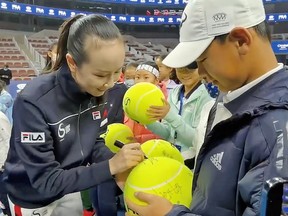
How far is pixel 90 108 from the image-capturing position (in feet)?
5.08

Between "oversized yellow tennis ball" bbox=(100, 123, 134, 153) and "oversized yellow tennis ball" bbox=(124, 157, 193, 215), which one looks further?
"oversized yellow tennis ball" bbox=(100, 123, 134, 153)

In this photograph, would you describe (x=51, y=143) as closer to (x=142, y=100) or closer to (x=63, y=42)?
(x=63, y=42)

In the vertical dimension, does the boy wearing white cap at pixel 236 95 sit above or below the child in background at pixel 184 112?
above

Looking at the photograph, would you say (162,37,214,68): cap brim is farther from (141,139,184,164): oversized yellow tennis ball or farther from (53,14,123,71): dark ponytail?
(141,139,184,164): oversized yellow tennis ball

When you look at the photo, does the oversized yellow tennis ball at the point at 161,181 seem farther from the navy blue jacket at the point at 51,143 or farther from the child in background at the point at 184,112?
the child in background at the point at 184,112

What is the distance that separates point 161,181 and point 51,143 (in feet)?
1.36

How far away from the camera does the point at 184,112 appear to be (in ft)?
7.69

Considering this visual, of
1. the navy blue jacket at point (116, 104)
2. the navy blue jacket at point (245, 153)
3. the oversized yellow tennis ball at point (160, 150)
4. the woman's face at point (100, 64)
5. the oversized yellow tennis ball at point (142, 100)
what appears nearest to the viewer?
the navy blue jacket at point (245, 153)

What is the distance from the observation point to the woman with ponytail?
4.40 feet

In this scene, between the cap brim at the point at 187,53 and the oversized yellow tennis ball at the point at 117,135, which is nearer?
the cap brim at the point at 187,53

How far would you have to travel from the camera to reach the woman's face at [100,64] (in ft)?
4.33

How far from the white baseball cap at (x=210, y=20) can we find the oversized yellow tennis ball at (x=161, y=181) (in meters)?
0.40

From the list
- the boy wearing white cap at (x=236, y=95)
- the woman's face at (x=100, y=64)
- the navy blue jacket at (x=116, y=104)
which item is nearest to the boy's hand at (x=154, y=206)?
the boy wearing white cap at (x=236, y=95)

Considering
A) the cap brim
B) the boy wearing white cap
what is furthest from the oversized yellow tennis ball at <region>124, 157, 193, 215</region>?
the cap brim
